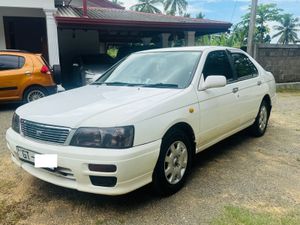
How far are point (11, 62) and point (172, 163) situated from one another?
6.56m

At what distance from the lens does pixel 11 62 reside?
8.71 metres

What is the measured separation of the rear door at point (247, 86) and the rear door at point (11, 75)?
5585mm


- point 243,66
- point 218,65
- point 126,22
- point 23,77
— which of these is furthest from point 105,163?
point 126,22

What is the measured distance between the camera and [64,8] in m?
13.9

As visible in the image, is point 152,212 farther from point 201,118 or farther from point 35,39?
point 35,39

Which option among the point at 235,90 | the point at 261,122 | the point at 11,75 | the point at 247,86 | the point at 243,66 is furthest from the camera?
the point at 11,75

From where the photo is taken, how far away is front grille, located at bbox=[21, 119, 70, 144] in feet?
10.5

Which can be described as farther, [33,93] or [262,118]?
[33,93]

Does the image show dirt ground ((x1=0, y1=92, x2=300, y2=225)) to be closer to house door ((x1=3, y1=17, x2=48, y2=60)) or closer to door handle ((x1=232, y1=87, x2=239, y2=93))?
door handle ((x1=232, y1=87, x2=239, y2=93))

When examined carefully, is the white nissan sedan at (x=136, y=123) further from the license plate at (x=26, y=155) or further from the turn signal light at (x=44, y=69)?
the turn signal light at (x=44, y=69)

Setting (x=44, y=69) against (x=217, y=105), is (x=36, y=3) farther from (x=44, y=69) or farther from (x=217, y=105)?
(x=217, y=105)

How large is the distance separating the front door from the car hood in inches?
21.0

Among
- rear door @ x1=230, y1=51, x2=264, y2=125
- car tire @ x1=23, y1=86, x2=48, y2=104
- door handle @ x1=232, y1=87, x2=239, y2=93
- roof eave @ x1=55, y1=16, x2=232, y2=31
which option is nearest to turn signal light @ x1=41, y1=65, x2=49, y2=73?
car tire @ x1=23, y1=86, x2=48, y2=104

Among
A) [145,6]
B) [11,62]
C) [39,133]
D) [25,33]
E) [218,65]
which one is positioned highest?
[145,6]
